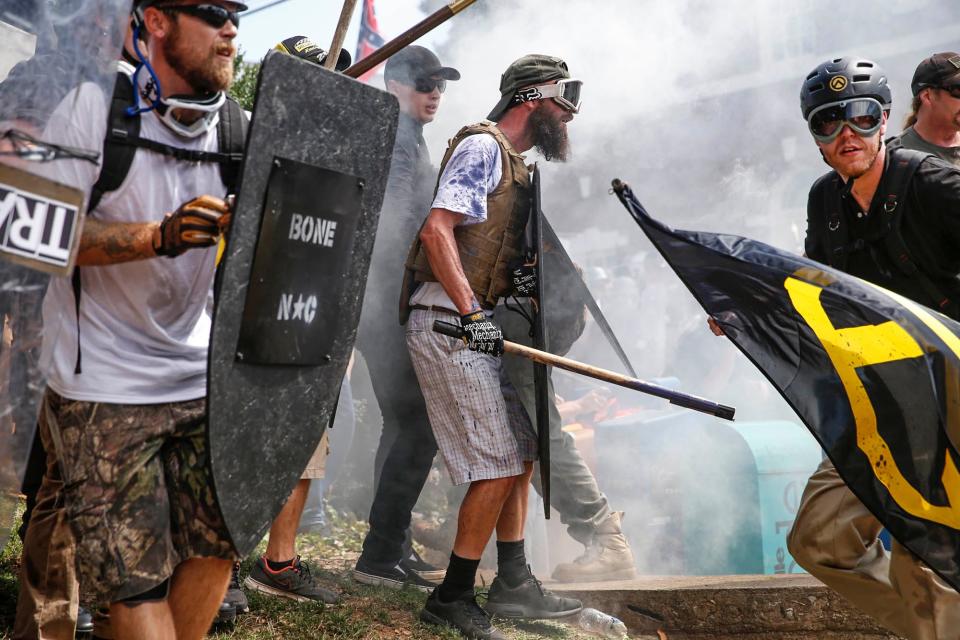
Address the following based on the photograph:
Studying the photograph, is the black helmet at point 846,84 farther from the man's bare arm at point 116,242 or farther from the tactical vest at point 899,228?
the man's bare arm at point 116,242

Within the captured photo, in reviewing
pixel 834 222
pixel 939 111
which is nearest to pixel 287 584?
pixel 834 222

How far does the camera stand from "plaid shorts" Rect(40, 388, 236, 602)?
2.11 meters

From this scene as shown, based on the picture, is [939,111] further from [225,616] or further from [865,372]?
[225,616]

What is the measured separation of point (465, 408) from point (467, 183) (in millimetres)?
806

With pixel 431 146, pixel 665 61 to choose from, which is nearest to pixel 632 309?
pixel 665 61

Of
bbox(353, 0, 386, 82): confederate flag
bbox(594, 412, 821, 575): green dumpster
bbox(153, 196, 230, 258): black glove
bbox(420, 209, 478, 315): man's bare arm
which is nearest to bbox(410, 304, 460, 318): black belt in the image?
bbox(420, 209, 478, 315): man's bare arm

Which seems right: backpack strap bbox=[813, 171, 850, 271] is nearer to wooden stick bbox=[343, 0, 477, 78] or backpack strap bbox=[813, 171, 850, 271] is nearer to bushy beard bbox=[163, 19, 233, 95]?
wooden stick bbox=[343, 0, 477, 78]

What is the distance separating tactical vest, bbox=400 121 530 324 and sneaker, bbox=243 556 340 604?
105cm

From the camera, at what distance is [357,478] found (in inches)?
250

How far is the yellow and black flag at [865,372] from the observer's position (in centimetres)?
272

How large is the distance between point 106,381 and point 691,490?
13.5ft

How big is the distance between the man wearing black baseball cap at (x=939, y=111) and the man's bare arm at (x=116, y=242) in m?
3.29

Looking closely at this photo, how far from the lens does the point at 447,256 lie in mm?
3498

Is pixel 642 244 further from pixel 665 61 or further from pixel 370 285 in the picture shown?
pixel 370 285
